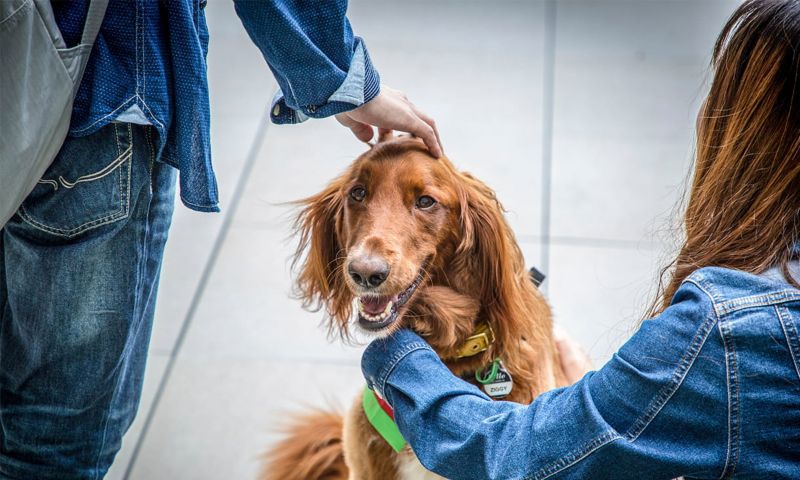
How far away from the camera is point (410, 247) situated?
5.59 ft

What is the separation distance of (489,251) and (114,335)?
772 millimetres

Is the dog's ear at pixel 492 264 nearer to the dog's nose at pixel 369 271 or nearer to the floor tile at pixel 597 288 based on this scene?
the dog's nose at pixel 369 271

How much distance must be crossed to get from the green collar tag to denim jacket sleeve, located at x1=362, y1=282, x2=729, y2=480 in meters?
0.43

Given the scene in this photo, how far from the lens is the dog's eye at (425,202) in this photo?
1736 mm

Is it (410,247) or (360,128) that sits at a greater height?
(360,128)

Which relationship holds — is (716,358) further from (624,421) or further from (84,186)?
(84,186)

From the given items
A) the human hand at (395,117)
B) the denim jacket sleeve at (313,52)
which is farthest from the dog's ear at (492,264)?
the denim jacket sleeve at (313,52)

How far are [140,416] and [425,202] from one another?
1.43 m

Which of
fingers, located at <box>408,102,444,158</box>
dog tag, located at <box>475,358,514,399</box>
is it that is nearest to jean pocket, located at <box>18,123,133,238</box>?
fingers, located at <box>408,102,444,158</box>

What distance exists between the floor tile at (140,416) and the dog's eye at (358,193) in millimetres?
1192

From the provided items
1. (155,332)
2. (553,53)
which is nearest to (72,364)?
(155,332)

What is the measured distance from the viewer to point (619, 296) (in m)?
3.18

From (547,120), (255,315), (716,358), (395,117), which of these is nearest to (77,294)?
(395,117)

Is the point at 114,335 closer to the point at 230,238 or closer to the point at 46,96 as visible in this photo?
the point at 46,96
